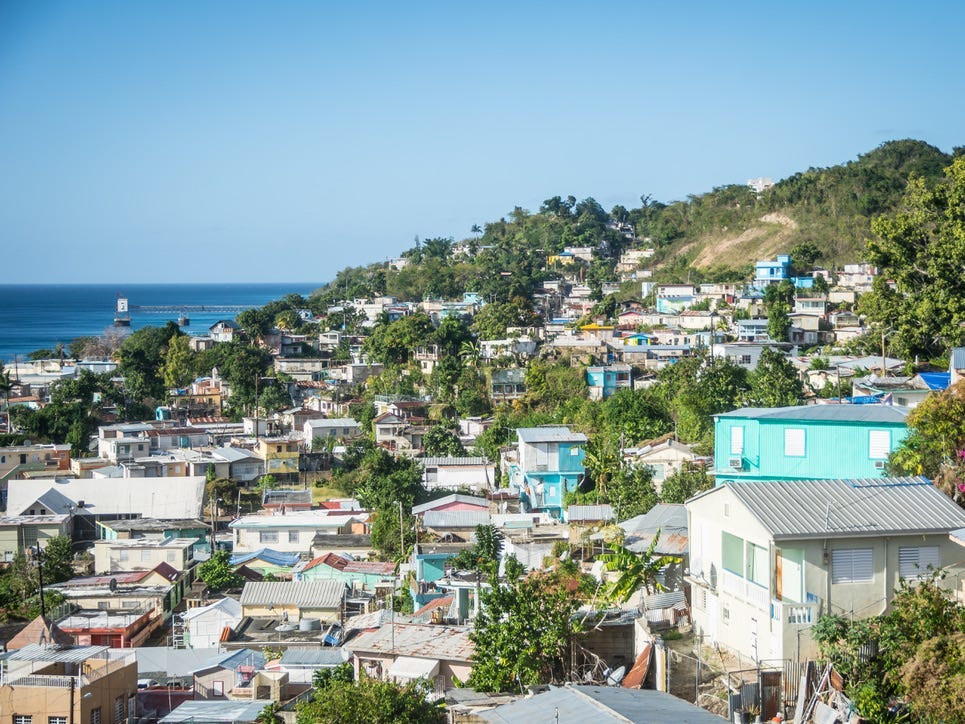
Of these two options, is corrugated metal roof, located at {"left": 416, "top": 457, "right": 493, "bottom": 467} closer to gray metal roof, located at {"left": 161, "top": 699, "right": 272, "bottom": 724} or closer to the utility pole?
the utility pole

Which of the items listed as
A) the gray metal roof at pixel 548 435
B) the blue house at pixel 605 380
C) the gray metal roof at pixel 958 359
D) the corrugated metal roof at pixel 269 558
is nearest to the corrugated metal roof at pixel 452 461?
the gray metal roof at pixel 548 435

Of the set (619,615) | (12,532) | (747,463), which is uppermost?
(747,463)

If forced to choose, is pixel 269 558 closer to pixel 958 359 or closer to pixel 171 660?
pixel 171 660

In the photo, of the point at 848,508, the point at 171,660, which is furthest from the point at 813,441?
the point at 171,660

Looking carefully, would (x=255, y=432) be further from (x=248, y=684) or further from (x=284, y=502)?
(x=248, y=684)

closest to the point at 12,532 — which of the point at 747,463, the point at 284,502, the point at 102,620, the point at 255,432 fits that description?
the point at 284,502

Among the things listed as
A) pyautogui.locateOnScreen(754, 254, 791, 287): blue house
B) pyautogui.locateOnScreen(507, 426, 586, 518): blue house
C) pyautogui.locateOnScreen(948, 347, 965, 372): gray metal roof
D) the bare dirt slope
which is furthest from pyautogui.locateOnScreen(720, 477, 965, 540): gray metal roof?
the bare dirt slope
